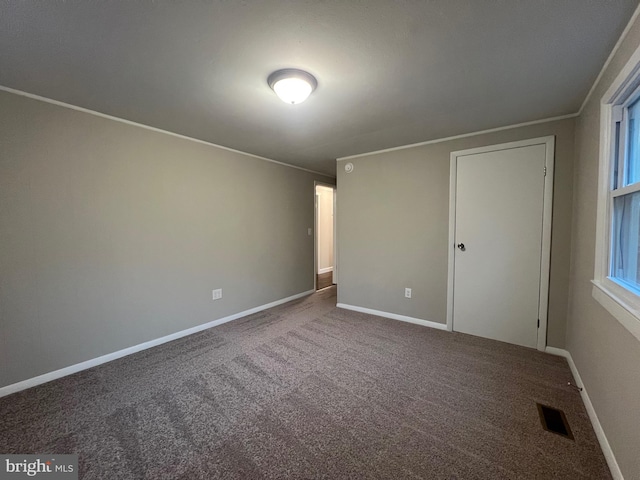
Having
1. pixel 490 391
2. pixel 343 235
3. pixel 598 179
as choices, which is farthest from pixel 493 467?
pixel 343 235

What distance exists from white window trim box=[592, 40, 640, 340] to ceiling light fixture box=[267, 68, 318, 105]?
1674 mm

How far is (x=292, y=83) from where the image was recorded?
5.64 ft

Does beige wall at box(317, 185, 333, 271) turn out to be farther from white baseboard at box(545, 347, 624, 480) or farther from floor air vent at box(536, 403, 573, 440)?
floor air vent at box(536, 403, 573, 440)

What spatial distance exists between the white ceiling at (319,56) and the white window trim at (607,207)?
0.85 ft

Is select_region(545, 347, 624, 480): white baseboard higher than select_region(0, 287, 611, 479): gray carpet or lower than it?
higher

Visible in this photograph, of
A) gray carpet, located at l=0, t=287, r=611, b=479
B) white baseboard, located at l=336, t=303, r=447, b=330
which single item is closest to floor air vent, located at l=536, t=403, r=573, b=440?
gray carpet, located at l=0, t=287, r=611, b=479

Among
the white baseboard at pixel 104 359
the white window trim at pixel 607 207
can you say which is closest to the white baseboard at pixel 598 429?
the white window trim at pixel 607 207

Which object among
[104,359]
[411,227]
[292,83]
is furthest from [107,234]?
[411,227]

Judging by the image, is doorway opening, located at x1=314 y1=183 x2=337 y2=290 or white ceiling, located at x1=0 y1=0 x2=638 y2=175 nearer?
white ceiling, located at x1=0 y1=0 x2=638 y2=175

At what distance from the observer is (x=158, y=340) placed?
9.02 feet

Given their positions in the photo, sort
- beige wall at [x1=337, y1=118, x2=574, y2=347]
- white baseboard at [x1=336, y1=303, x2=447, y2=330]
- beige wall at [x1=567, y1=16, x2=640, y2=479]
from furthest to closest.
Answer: white baseboard at [x1=336, y1=303, x2=447, y2=330], beige wall at [x1=337, y1=118, x2=574, y2=347], beige wall at [x1=567, y1=16, x2=640, y2=479]

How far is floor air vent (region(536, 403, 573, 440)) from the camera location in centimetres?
156

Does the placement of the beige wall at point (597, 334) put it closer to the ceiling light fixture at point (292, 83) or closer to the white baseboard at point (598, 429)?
the white baseboard at point (598, 429)
